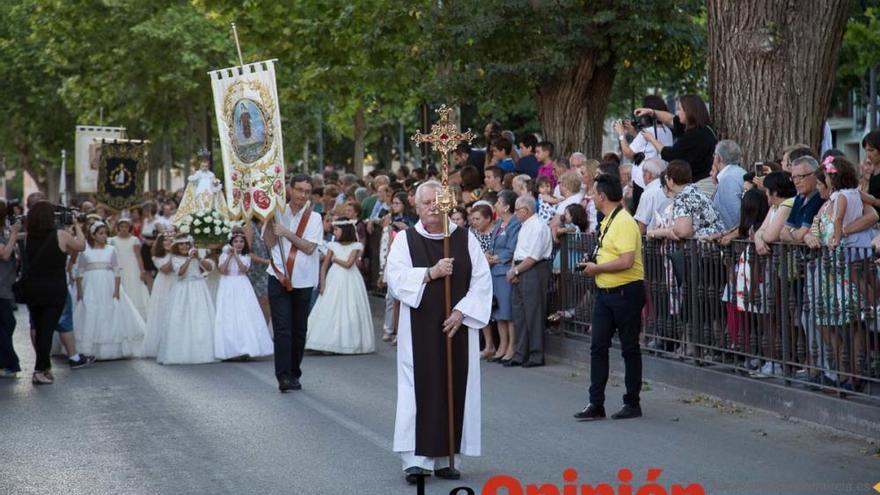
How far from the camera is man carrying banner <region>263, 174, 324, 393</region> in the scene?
15180 millimetres

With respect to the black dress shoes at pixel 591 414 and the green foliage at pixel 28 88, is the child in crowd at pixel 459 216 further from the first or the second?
the green foliage at pixel 28 88

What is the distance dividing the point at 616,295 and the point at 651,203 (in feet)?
10.7

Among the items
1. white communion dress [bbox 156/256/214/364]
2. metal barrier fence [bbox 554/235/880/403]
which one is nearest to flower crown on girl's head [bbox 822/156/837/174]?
metal barrier fence [bbox 554/235/880/403]

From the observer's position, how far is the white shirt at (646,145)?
1683cm

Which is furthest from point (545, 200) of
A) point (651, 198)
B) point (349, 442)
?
point (349, 442)

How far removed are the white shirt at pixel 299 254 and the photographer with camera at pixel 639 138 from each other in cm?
354

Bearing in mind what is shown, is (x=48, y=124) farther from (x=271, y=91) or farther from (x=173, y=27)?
(x=271, y=91)

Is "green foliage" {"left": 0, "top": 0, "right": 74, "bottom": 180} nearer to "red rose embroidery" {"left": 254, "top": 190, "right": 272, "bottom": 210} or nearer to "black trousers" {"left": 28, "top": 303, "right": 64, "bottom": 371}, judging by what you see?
"black trousers" {"left": 28, "top": 303, "right": 64, "bottom": 371}

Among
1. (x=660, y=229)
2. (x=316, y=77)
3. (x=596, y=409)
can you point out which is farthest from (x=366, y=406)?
(x=316, y=77)

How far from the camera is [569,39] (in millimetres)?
22703

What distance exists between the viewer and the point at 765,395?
12.7m

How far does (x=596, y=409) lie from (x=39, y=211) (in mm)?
7225

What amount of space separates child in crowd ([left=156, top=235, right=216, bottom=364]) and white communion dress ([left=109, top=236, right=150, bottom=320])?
4395mm

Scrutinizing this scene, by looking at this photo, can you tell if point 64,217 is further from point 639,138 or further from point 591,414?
point 591,414
